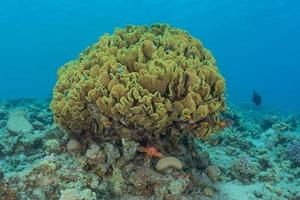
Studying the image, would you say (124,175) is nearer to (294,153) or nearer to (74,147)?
(74,147)

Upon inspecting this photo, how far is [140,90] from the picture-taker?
17.5 feet

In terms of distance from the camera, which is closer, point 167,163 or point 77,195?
point 77,195

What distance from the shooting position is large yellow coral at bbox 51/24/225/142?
5.38 metres

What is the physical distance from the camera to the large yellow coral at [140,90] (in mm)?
5379

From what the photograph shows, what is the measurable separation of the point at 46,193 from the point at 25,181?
40cm

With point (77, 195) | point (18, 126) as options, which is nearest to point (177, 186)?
point (77, 195)

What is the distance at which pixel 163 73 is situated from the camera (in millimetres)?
5391

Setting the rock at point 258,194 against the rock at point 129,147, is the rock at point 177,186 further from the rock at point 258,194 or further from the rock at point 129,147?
the rock at point 258,194

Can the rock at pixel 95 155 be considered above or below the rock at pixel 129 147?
below

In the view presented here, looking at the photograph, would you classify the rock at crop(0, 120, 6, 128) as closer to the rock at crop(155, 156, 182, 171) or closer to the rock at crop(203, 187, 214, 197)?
the rock at crop(155, 156, 182, 171)

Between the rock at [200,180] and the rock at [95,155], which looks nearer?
the rock at [95,155]

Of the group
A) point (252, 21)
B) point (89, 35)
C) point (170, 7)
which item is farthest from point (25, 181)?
point (89, 35)

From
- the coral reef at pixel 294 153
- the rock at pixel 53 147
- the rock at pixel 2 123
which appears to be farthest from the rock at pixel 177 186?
the rock at pixel 2 123

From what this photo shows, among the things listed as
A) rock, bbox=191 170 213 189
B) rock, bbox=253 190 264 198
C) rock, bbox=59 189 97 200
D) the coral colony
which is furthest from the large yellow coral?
rock, bbox=253 190 264 198
